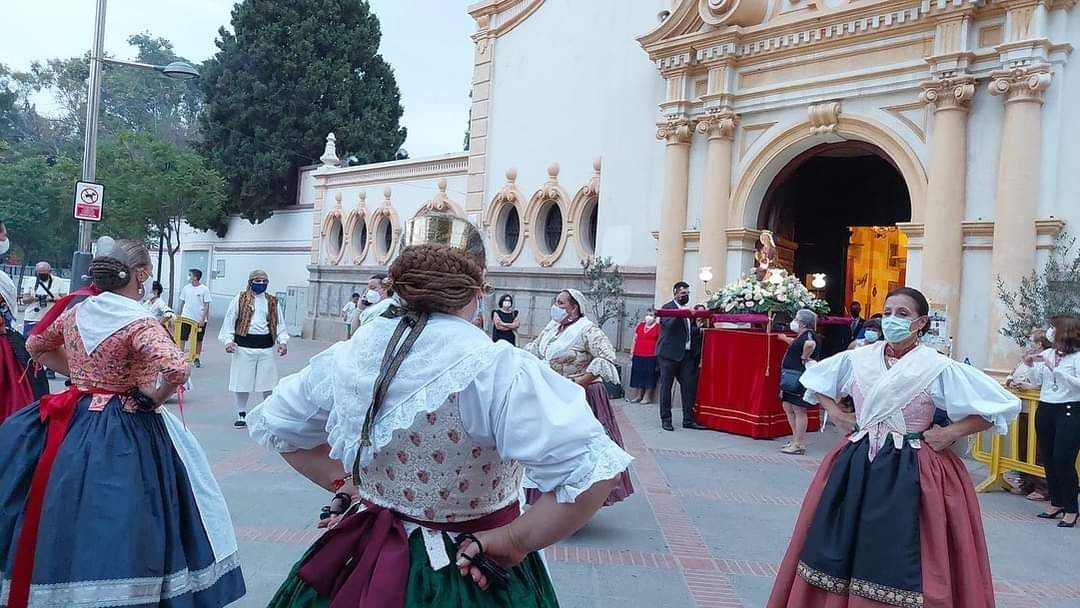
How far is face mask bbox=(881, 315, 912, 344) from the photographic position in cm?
395

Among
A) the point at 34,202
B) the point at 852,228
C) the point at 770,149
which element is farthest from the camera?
the point at 34,202

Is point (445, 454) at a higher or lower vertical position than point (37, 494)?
higher

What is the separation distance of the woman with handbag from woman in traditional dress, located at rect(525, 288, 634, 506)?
344 centimetres

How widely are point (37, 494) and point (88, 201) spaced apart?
350 inches

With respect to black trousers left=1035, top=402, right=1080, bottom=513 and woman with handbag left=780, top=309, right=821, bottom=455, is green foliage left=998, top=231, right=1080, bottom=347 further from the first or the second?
black trousers left=1035, top=402, right=1080, bottom=513

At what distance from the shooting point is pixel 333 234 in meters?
22.7

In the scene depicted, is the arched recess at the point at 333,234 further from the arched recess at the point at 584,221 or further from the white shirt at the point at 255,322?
the white shirt at the point at 255,322

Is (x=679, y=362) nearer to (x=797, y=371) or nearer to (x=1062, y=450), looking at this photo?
(x=797, y=371)

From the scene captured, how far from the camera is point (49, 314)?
3885 mm

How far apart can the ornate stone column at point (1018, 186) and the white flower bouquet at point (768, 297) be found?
6.74 feet

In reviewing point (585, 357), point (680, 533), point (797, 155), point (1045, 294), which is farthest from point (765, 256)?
point (680, 533)

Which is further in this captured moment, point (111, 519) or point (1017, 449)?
point (1017, 449)

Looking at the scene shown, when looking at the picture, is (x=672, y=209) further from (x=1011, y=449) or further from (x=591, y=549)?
(x=591, y=549)

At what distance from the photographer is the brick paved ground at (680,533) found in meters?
4.65
